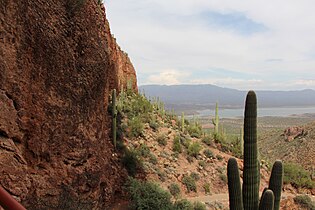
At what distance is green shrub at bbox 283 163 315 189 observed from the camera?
2236 cm

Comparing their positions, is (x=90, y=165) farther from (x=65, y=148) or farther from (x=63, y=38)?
(x=63, y=38)

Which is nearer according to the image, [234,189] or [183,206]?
[234,189]

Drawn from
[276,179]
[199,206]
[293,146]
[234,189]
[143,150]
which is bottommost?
[293,146]

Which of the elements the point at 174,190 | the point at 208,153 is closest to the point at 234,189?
the point at 174,190

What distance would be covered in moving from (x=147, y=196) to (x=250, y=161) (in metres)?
5.73

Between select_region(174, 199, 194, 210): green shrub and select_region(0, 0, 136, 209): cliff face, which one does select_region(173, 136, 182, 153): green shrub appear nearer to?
select_region(174, 199, 194, 210): green shrub

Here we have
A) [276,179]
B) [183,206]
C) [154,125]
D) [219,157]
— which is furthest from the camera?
[219,157]

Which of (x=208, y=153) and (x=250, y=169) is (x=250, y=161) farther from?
(x=208, y=153)

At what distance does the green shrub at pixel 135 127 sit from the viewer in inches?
766

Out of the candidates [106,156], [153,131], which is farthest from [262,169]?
[106,156]

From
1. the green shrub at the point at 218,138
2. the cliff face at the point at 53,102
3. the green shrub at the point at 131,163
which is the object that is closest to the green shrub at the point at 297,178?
the green shrub at the point at 218,138

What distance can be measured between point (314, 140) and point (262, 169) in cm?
1677

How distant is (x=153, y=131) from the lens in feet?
71.6

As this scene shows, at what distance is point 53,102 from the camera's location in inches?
344
